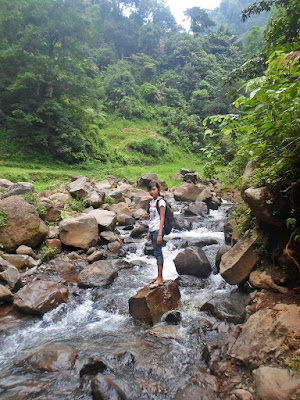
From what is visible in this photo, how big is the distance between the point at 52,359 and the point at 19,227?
14.1ft

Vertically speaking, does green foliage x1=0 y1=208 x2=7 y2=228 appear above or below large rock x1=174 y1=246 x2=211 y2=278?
above

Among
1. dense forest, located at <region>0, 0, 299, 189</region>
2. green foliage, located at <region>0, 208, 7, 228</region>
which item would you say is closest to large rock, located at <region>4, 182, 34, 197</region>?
green foliage, located at <region>0, 208, 7, 228</region>

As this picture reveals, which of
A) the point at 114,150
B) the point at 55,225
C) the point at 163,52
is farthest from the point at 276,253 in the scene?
the point at 163,52

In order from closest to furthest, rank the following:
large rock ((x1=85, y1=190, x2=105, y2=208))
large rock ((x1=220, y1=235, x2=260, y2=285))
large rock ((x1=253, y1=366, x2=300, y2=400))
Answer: large rock ((x1=253, y1=366, x2=300, y2=400))
large rock ((x1=220, y1=235, x2=260, y2=285))
large rock ((x1=85, y1=190, x2=105, y2=208))

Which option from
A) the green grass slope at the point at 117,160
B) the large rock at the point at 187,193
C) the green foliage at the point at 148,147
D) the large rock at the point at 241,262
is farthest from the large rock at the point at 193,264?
the green foliage at the point at 148,147

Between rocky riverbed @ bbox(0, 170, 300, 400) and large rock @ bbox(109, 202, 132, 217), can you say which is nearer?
rocky riverbed @ bbox(0, 170, 300, 400)

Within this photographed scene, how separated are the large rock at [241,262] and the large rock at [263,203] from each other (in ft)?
2.32

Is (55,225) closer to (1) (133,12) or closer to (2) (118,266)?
(2) (118,266)

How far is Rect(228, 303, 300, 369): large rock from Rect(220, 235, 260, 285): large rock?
43.9 inches

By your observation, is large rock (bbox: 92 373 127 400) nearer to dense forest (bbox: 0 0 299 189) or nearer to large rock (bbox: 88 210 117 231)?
dense forest (bbox: 0 0 299 189)

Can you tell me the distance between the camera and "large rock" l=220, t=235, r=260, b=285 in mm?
4457

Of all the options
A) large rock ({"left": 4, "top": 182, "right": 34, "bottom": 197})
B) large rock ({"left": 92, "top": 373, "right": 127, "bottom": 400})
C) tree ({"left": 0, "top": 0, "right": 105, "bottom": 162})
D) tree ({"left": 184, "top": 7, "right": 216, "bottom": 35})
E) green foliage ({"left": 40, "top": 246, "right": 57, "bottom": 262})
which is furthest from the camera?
tree ({"left": 184, "top": 7, "right": 216, "bottom": 35})

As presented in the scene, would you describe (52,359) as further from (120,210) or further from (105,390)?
(120,210)

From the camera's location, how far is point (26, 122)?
1931 cm
